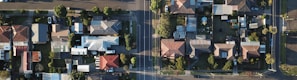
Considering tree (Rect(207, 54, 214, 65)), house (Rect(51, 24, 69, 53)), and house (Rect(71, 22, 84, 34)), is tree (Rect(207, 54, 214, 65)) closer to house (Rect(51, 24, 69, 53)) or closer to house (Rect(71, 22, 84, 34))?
house (Rect(71, 22, 84, 34))

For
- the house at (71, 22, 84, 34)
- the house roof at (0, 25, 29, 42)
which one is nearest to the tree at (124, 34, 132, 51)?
the house at (71, 22, 84, 34)

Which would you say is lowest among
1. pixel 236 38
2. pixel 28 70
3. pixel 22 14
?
pixel 28 70

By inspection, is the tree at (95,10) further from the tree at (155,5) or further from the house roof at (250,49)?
the house roof at (250,49)

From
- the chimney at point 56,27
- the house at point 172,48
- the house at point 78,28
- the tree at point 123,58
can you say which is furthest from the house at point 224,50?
the chimney at point 56,27

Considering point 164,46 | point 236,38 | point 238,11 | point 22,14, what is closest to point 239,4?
point 238,11

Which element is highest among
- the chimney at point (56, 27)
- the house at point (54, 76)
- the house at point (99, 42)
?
the chimney at point (56, 27)

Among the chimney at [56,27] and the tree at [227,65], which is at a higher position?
the chimney at [56,27]

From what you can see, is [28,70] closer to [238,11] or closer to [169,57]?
[169,57]
